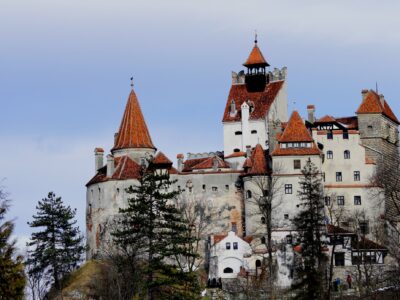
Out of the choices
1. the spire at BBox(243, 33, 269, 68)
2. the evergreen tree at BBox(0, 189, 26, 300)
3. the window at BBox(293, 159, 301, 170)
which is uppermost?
the spire at BBox(243, 33, 269, 68)

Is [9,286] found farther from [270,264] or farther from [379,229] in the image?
[379,229]

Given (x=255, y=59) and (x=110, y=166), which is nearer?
(x=110, y=166)

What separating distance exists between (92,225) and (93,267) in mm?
6029

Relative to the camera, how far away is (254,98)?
109500 mm

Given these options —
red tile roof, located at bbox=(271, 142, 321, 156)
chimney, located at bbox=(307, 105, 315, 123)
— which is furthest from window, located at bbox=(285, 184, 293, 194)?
chimney, located at bbox=(307, 105, 315, 123)

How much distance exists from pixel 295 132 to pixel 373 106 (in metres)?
9.79

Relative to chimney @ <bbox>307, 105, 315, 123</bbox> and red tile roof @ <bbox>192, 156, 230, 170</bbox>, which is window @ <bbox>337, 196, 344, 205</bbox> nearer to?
chimney @ <bbox>307, 105, 315, 123</bbox>

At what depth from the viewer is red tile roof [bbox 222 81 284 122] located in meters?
107

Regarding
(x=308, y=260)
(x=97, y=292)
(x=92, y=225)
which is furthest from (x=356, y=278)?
(x=92, y=225)

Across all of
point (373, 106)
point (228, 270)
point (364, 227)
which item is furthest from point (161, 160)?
point (373, 106)

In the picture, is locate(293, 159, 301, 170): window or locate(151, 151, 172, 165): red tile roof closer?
locate(293, 159, 301, 170): window

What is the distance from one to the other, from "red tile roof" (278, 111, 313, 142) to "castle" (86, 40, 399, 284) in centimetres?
9

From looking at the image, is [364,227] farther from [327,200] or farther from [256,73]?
[256,73]

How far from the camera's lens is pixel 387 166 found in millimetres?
100625
